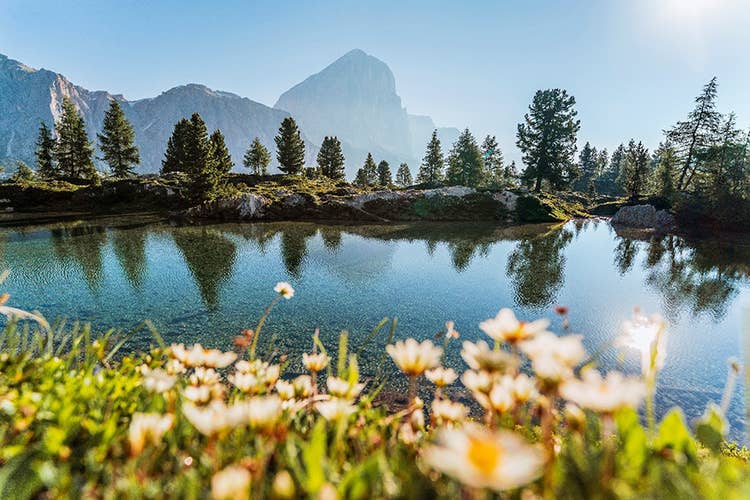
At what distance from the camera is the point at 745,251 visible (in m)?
21.2

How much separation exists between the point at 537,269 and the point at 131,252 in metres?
19.1

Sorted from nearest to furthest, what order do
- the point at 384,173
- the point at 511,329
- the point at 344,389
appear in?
1. the point at 511,329
2. the point at 344,389
3. the point at 384,173

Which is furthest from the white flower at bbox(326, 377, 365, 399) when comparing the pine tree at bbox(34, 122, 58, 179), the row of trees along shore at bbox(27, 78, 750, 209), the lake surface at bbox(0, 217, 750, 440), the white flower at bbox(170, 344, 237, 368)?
the pine tree at bbox(34, 122, 58, 179)

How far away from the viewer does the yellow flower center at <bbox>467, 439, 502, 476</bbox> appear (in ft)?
2.33

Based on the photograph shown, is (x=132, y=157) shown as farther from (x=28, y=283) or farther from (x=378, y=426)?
(x=378, y=426)

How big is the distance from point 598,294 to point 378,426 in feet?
41.4

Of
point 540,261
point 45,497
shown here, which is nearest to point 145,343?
point 45,497

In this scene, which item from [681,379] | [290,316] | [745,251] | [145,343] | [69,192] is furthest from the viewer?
[69,192]

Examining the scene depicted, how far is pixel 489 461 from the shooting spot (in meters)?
0.72

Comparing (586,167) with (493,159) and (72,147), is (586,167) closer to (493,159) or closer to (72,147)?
(493,159)

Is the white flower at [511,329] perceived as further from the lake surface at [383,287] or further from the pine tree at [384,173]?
the pine tree at [384,173]

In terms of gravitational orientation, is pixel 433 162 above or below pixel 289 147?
below

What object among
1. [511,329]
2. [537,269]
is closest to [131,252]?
[537,269]

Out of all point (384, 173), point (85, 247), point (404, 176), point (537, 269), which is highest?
point (404, 176)
